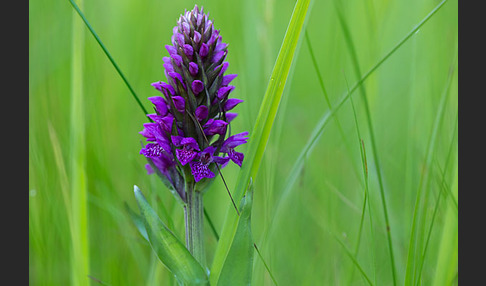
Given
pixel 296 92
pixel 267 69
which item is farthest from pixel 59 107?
pixel 296 92

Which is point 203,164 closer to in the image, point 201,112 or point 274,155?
point 201,112

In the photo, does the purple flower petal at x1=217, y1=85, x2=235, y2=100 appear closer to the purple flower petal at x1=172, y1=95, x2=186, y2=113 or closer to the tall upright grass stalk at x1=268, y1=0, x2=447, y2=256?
the purple flower petal at x1=172, y1=95, x2=186, y2=113

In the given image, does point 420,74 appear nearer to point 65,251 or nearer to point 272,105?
point 272,105

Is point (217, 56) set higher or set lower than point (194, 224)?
higher

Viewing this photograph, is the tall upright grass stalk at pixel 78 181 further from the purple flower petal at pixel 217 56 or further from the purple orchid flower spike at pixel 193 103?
the purple flower petal at pixel 217 56

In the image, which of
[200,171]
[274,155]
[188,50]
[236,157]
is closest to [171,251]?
[200,171]

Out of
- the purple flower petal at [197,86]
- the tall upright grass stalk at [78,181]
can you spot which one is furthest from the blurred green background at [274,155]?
the purple flower petal at [197,86]

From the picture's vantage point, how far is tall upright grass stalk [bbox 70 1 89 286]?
170 centimetres

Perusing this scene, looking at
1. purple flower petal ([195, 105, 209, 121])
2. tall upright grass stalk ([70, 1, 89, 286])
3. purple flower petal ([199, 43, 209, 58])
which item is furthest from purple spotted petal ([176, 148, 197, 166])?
tall upright grass stalk ([70, 1, 89, 286])

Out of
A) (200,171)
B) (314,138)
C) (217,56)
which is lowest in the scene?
(200,171)

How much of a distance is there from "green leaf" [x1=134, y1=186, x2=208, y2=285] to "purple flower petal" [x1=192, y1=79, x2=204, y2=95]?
39 centimetres

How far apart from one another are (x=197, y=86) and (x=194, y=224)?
18.1 inches

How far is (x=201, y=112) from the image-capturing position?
4.86 ft

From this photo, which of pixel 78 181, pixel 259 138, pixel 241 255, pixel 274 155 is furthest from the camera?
pixel 274 155
